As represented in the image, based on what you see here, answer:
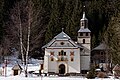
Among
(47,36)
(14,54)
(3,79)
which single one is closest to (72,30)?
(47,36)

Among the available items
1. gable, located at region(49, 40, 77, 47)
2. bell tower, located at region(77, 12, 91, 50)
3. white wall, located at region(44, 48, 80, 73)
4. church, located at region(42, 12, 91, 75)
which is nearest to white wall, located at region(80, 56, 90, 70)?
church, located at region(42, 12, 91, 75)

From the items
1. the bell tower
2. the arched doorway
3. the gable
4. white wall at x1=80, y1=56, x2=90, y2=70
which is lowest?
the arched doorway

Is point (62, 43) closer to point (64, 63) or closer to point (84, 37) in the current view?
point (64, 63)

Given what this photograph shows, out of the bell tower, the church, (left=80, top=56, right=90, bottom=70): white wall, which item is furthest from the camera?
the bell tower

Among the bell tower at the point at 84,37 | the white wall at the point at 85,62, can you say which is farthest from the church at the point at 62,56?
the bell tower at the point at 84,37

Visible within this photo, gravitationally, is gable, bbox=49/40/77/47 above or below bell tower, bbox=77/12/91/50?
below

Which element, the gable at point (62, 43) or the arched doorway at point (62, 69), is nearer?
the gable at point (62, 43)

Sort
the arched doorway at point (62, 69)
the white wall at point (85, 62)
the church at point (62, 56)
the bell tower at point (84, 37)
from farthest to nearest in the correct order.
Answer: the bell tower at point (84, 37)
the white wall at point (85, 62)
the arched doorway at point (62, 69)
the church at point (62, 56)

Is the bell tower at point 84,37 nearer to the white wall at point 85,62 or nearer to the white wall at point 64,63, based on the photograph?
the white wall at point 85,62

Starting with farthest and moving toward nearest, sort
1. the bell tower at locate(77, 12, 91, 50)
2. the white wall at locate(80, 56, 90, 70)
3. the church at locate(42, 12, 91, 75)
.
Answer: the bell tower at locate(77, 12, 91, 50)
the white wall at locate(80, 56, 90, 70)
the church at locate(42, 12, 91, 75)

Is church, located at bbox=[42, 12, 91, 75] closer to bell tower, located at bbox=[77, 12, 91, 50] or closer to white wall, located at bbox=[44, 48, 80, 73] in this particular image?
white wall, located at bbox=[44, 48, 80, 73]

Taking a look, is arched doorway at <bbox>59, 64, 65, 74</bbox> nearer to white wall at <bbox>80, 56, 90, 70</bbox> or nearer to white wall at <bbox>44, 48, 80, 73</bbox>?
white wall at <bbox>44, 48, 80, 73</bbox>

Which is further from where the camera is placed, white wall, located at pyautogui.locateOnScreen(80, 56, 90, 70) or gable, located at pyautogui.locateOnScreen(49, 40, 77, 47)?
white wall, located at pyautogui.locateOnScreen(80, 56, 90, 70)

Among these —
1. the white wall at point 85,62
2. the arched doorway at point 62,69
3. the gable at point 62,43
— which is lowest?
the arched doorway at point 62,69
